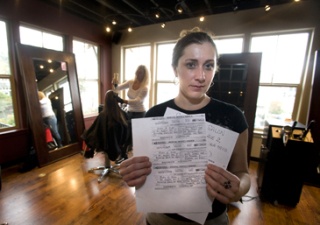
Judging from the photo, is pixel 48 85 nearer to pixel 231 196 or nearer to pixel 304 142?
pixel 231 196

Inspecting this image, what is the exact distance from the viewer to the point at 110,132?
1.97 meters

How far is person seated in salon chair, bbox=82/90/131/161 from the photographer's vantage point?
6.47ft

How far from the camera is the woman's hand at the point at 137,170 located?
55 cm

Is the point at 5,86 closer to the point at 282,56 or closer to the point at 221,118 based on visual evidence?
the point at 221,118

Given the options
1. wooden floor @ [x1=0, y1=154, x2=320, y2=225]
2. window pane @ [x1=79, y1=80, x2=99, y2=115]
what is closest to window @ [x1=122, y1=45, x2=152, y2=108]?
window pane @ [x1=79, y1=80, x2=99, y2=115]

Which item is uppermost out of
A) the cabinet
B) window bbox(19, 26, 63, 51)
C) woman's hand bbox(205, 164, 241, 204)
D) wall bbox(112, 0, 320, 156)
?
wall bbox(112, 0, 320, 156)

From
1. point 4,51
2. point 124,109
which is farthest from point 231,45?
point 4,51

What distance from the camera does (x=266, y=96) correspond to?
296cm

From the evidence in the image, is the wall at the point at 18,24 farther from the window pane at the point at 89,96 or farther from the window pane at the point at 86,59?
the window pane at the point at 89,96

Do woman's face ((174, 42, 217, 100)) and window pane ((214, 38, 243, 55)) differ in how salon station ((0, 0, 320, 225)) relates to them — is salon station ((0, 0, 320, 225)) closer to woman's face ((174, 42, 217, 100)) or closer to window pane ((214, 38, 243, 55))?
window pane ((214, 38, 243, 55))

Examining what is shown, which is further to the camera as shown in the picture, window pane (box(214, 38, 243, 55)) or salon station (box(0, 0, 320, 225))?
window pane (box(214, 38, 243, 55))

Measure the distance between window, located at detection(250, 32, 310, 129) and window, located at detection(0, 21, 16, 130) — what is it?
4.02m

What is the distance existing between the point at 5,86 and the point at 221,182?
127 inches

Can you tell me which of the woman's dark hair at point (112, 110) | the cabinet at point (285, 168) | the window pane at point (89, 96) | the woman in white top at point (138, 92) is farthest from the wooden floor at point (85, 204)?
the window pane at point (89, 96)
